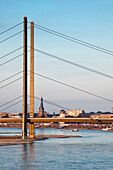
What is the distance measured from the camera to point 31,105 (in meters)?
67.1

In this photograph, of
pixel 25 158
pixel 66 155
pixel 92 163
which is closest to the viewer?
pixel 92 163

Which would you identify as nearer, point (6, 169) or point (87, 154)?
point (6, 169)

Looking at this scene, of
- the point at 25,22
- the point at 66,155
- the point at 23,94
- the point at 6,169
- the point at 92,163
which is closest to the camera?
the point at 6,169

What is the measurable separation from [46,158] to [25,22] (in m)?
27.8

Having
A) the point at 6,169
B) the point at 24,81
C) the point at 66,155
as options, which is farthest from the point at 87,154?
the point at 24,81

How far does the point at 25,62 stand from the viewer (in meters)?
62.4

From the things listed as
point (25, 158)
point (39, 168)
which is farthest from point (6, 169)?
point (25, 158)

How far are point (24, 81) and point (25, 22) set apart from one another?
969cm

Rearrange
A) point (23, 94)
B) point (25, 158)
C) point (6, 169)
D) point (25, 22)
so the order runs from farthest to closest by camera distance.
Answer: point (25, 22), point (23, 94), point (25, 158), point (6, 169)

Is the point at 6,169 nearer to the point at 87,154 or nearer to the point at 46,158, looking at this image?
the point at 46,158

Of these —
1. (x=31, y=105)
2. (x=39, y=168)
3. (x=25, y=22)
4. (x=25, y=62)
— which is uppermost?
(x=25, y=22)

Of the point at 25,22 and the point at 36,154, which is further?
the point at 25,22

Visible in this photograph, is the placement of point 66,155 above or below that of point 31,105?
below

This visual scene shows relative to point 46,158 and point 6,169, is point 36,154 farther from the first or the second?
point 6,169
